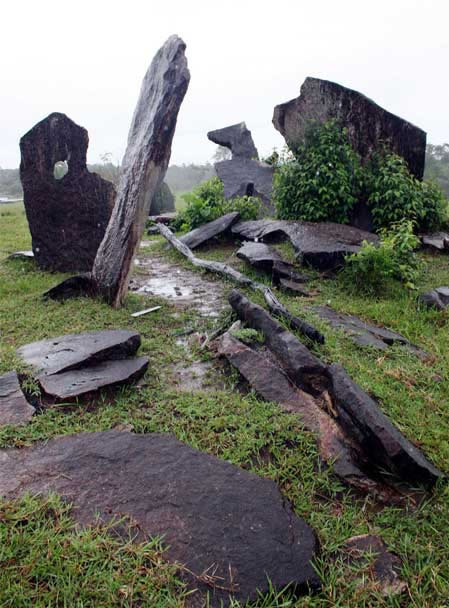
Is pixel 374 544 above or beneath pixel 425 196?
beneath

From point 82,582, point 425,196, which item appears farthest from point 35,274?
point 425,196

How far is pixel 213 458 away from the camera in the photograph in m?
2.26

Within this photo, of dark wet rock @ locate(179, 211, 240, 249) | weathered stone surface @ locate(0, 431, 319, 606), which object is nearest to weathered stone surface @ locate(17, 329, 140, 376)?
weathered stone surface @ locate(0, 431, 319, 606)

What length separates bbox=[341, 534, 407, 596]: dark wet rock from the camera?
1776mm

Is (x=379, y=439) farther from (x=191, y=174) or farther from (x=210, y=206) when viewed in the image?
(x=191, y=174)

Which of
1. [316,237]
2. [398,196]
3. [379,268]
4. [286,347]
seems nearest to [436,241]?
[398,196]

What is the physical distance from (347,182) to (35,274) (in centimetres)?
491

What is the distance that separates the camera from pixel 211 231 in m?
7.93

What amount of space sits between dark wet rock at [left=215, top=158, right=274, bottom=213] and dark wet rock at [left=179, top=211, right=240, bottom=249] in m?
2.48

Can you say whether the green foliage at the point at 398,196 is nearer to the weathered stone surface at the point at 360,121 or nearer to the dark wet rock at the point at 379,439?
the weathered stone surface at the point at 360,121

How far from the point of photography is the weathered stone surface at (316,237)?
5.96 metres

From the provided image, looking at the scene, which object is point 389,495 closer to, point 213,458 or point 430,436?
point 430,436

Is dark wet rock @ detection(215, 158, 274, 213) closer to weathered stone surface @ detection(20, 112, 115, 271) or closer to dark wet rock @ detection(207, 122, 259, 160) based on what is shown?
dark wet rock @ detection(207, 122, 259, 160)

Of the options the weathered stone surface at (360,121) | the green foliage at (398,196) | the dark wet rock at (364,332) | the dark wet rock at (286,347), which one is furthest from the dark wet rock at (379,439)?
the weathered stone surface at (360,121)
